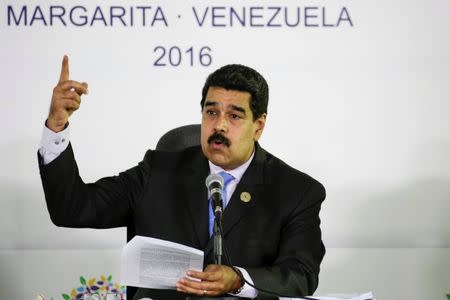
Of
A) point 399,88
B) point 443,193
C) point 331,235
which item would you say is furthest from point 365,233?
point 399,88

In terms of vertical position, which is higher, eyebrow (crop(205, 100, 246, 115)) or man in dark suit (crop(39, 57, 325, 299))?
eyebrow (crop(205, 100, 246, 115))

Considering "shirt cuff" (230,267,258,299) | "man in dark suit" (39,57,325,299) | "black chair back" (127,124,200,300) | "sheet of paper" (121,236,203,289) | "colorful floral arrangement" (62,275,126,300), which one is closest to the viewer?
"sheet of paper" (121,236,203,289)

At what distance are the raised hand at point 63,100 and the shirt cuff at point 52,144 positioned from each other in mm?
22

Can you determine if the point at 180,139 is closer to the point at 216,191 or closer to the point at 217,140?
the point at 217,140

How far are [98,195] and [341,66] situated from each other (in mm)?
2110

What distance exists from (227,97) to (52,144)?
0.63 meters

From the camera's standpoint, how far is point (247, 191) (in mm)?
3080

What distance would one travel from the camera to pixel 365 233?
→ 4.80 metres

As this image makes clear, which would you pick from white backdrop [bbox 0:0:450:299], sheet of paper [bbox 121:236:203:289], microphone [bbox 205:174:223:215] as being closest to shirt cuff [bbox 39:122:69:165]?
sheet of paper [bbox 121:236:203:289]

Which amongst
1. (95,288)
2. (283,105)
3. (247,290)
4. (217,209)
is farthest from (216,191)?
(95,288)

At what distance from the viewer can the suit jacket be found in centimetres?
292

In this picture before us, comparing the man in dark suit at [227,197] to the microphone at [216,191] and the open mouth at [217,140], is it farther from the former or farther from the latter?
the microphone at [216,191]

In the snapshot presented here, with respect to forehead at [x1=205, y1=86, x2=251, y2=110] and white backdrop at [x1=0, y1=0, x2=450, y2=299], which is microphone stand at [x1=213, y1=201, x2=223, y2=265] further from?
white backdrop at [x1=0, y1=0, x2=450, y2=299]

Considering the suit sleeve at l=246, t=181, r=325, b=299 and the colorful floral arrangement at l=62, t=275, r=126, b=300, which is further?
the colorful floral arrangement at l=62, t=275, r=126, b=300
